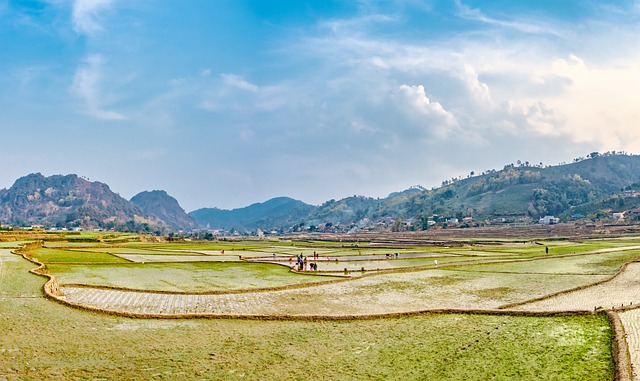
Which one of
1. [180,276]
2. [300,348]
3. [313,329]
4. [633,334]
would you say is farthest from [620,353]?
[180,276]

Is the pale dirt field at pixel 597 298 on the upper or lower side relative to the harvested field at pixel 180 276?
lower

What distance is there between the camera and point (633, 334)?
1741cm

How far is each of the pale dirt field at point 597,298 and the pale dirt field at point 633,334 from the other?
2380mm

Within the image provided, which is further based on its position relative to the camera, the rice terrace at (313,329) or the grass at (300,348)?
the rice terrace at (313,329)

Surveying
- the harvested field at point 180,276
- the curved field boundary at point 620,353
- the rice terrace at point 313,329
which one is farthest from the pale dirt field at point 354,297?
the curved field boundary at point 620,353

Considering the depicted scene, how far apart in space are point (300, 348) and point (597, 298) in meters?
20.6

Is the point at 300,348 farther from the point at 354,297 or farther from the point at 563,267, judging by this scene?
the point at 563,267

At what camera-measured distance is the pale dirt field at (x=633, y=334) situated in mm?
13958

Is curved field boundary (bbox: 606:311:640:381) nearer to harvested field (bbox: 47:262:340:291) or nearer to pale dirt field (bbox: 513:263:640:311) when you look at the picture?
pale dirt field (bbox: 513:263:640:311)

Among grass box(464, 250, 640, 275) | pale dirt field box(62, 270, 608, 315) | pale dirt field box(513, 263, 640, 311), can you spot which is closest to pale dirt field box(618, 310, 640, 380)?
pale dirt field box(513, 263, 640, 311)

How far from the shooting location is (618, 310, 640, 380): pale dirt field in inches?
550

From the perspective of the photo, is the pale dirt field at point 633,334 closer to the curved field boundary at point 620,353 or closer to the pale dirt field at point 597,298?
the curved field boundary at point 620,353

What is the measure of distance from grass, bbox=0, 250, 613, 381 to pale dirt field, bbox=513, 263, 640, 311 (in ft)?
15.0

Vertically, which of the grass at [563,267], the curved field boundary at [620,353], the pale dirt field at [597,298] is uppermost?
the curved field boundary at [620,353]
